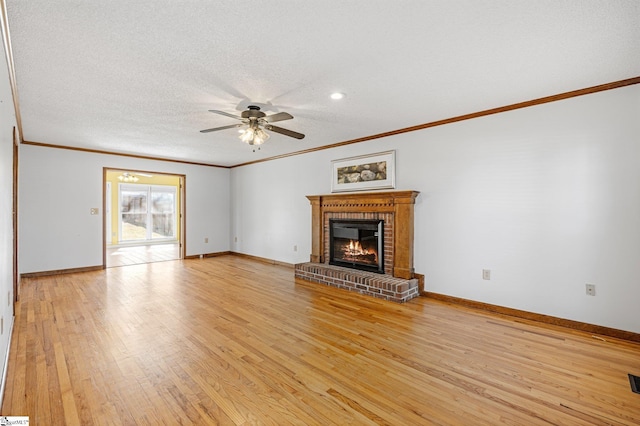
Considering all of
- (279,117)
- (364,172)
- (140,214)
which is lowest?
(140,214)

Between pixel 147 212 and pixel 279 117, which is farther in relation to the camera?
pixel 147 212

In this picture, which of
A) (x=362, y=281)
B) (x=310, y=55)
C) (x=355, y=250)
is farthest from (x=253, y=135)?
(x=355, y=250)

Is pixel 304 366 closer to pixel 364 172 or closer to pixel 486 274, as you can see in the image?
pixel 486 274

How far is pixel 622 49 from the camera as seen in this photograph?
7.48 feet

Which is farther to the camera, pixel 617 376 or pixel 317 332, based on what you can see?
pixel 317 332

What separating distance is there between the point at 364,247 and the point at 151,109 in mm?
3583

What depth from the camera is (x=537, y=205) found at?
3.31 m

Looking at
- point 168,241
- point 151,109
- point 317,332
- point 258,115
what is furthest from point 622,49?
point 168,241

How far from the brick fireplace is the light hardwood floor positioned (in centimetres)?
32

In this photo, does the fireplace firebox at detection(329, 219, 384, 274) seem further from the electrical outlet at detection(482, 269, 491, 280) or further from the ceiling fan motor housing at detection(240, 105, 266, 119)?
the ceiling fan motor housing at detection(240, 105, 266, 119)

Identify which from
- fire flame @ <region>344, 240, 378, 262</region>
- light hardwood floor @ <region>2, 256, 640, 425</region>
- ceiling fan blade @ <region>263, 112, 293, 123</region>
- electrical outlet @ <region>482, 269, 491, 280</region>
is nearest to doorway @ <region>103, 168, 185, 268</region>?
fire flame @ <region>344, 240, 378, 262</region>

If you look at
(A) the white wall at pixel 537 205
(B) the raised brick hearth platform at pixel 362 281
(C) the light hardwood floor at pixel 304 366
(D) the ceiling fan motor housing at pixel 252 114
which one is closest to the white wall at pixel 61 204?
(C) the light hardwood floor at pixel 304 366

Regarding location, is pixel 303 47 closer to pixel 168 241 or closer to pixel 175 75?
pixel 175 75

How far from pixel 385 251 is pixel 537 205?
2.03m
